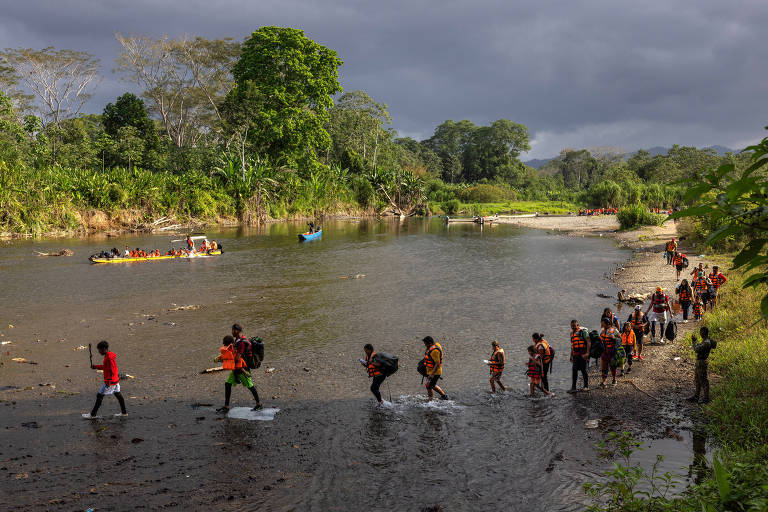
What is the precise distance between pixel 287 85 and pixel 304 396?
58.3 meters

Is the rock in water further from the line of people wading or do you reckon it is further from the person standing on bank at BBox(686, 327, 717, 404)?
the person standing on bank at BBox(686, 327, 717, 404)

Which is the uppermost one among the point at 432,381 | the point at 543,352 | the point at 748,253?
the point at 748,253

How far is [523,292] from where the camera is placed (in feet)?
80.0

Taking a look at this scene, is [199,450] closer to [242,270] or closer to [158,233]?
[242,270]

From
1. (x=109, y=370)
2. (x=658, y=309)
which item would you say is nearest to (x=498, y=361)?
(x=658, y=309)

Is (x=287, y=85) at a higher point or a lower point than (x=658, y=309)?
higher

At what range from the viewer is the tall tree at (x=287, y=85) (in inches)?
2404

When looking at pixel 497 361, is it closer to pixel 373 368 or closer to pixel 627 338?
pixel 373 368

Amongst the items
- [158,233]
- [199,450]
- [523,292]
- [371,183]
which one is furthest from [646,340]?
[371,183]

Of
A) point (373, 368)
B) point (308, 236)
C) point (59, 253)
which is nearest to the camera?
point (373, 368)

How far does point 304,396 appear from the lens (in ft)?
39.4

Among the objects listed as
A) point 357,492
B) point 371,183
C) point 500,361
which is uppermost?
point 371,183

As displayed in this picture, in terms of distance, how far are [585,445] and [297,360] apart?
8.19 meters

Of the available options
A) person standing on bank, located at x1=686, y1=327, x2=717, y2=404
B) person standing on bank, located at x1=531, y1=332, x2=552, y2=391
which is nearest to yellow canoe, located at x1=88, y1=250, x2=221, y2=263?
person standing on bank, located at x1=531, y1=332, x2=552, y2=391
